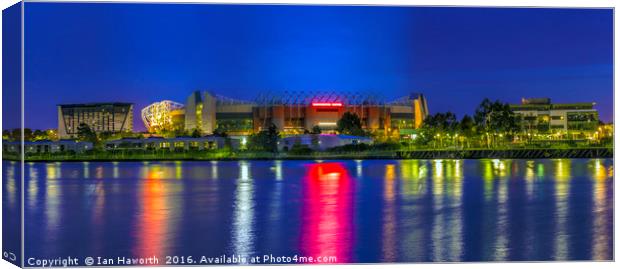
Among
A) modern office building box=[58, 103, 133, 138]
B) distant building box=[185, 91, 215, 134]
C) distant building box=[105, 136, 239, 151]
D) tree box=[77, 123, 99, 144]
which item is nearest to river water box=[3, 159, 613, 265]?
modern office building box=[58, 103, 133, 138]

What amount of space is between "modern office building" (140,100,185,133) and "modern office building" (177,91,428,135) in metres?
2.10

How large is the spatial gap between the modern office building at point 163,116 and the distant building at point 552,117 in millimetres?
23888

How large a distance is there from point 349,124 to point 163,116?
589 inches

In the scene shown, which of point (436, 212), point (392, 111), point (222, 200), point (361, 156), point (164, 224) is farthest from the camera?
point (392, 111)

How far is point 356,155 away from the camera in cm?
4750

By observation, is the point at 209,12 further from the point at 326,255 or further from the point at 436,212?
the point at 436,212

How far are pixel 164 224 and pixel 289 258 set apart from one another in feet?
13.0

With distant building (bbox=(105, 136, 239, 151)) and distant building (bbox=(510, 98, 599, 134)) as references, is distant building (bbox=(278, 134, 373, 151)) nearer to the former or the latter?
distant building (bbox=(105, 136, 239, 151))

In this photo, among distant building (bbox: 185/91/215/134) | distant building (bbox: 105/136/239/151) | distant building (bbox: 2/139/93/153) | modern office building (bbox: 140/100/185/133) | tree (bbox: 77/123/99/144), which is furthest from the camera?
modern office building (bbox: 140/100/185/133)

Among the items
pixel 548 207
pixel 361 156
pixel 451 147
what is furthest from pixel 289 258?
pixel 451 147

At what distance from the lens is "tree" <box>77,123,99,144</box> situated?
132 ft

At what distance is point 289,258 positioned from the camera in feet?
30.8
